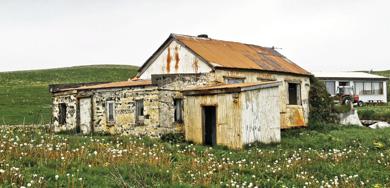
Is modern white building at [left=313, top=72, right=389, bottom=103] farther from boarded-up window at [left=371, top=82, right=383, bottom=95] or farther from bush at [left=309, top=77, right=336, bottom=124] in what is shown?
bush at [left=309, top=77, right=336, bottom=124]

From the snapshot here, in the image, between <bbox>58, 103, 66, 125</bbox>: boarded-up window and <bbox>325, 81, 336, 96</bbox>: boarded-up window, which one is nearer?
<bbox>58, 103, 66, 125</bbox>: boarded-up window

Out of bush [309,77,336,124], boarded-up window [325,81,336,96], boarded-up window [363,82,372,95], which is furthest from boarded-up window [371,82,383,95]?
bush [309,77,336,124]

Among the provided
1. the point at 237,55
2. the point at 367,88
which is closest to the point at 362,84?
the point at 367,88

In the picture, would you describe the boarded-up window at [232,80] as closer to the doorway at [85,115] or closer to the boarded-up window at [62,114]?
the doorway at [85,115]

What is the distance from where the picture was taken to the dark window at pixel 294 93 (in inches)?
1248

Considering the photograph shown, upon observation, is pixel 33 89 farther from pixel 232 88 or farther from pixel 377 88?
pixel 232 88

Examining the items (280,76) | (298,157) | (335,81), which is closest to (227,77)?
(280,76)

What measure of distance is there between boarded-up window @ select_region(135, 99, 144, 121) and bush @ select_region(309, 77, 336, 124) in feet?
40.9

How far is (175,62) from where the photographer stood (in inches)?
1155

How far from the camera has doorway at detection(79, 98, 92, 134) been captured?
28.1 metres

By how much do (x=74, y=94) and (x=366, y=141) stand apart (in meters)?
16.7

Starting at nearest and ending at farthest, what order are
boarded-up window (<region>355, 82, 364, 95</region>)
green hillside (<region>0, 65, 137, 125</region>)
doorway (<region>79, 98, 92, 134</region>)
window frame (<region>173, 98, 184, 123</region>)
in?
window frame (<region>173, 98, 184, 123</region>) → doorway (<region>79, 98, 92, 134</region>) → green hillside (<region>0, 65, 137, 125</region>) → boarded-up window (<region>355, 82, 364, 95</region>)

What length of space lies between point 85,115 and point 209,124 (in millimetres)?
8102

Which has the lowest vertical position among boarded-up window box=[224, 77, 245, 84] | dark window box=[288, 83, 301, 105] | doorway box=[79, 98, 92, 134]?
doorway box=[79, 98, 92, 134]
